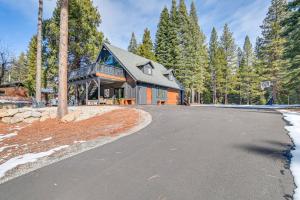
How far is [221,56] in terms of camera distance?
40344mm

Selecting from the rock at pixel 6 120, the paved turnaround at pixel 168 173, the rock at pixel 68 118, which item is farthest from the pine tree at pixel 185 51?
the paved turnaround at pixel 168 173

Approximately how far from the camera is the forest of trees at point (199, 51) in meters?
22.8

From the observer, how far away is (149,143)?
5.54m

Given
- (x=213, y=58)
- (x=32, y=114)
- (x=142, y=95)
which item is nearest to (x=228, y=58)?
(x=213, y=58)

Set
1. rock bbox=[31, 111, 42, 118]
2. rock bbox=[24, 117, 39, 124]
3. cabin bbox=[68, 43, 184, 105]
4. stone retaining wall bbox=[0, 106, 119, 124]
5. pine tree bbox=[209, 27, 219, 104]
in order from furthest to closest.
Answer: pine tree bbox=[209, 27, 219, 104] → cabin bbox=[68, 43, 184, 105] → rock bbox=[31, 111, 42, 118] → rock bbox=[24, 117, 39, 124] → stone retaining wall bbox=[0, 106, 119, 124]

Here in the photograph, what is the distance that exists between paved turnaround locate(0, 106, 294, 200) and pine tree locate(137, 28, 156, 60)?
30833 mm

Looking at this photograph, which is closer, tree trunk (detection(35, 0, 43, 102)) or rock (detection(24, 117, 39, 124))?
rock (detection(24, 117, 39, 124))

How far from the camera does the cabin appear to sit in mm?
19725

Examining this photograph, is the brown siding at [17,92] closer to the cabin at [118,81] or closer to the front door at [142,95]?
the cabin at [118,81]

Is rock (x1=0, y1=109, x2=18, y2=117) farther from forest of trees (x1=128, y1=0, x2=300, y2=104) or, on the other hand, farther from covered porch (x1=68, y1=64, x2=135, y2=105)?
forest of trees (x1=128, y1=0, x2=300, y2=104)

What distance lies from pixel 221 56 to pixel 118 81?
2686 centimetres

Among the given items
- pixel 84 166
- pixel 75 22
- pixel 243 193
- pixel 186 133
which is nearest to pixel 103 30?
pixel 75 22

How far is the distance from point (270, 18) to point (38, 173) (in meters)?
36.4

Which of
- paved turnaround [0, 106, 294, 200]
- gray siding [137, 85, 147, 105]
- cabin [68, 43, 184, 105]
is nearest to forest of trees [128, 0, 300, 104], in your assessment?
cabin [68, 43, 184, 105]
